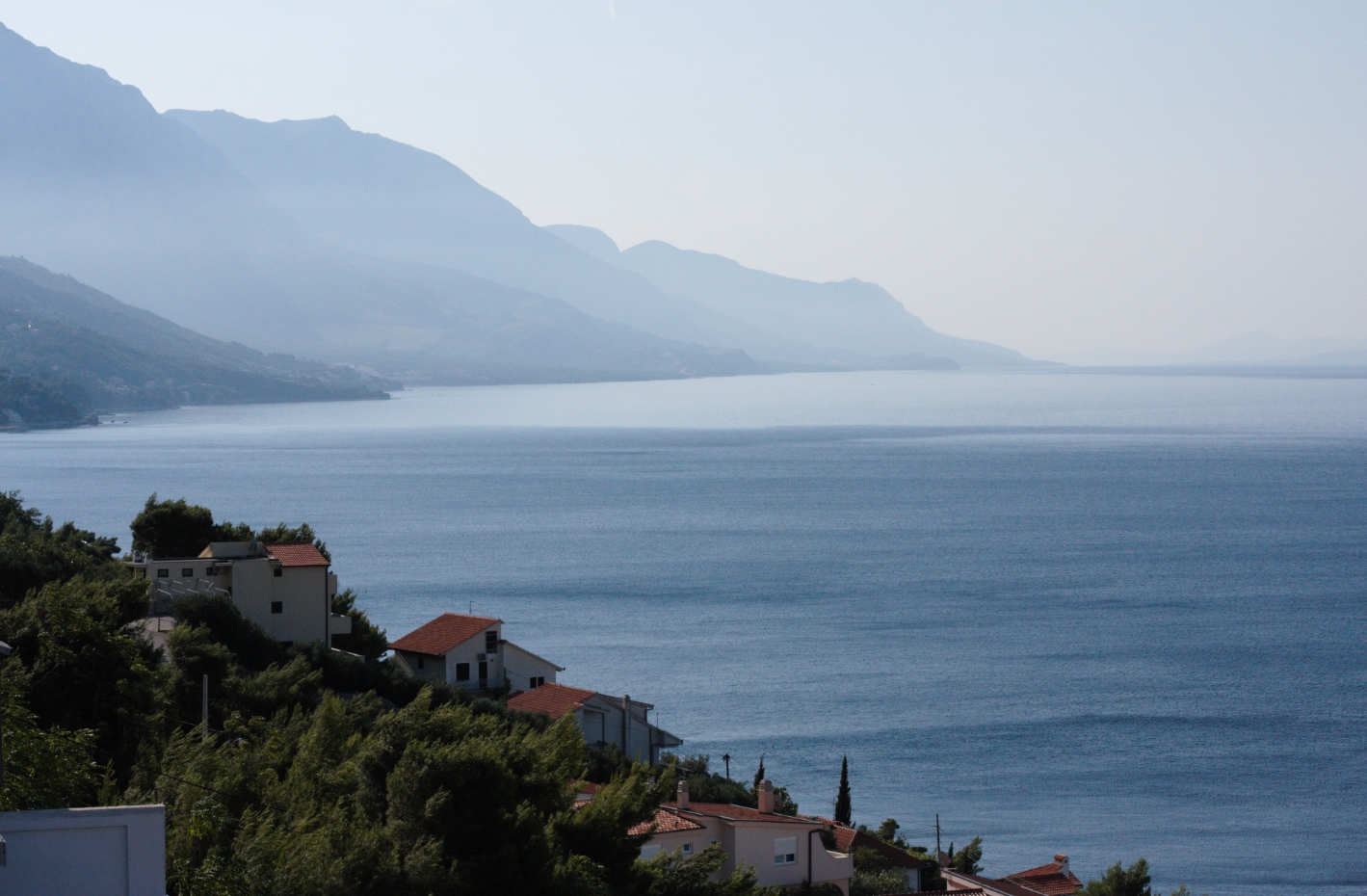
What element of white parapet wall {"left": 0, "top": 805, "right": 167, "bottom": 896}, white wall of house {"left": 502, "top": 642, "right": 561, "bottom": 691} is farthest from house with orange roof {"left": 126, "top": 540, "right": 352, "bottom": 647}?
white parapet wall {"left": 0, "top": 805, "right": 167, "bottom": 896}

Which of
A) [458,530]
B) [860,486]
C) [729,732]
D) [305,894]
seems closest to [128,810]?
[305,894]

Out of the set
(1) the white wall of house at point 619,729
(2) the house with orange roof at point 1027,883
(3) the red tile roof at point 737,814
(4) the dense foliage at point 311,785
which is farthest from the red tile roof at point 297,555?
(2) the house with orange roof at point 1027,883

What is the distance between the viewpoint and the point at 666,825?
1510cm

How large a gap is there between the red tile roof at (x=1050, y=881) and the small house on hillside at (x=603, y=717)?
7255 mm

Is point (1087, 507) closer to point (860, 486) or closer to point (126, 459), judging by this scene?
point (860, 486)

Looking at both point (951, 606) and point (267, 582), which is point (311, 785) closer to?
point (267, 582)

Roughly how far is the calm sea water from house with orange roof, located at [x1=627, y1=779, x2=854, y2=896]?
1124 cm

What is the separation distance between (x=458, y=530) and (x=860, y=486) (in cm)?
3412

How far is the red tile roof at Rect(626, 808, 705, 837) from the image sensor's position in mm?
14312

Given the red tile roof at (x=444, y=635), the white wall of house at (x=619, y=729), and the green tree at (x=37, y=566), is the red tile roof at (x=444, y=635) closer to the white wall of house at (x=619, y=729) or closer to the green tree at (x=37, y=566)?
the white wall of house at (x=619, y=729)

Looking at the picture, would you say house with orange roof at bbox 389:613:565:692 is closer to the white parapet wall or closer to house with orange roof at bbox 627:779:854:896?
house with orange roof at bbox 627:779:854:896

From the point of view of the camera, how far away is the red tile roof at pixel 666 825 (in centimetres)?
1431

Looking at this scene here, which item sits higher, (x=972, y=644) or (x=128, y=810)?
(x=128, y=810)

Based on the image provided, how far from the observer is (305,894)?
10.0 m
